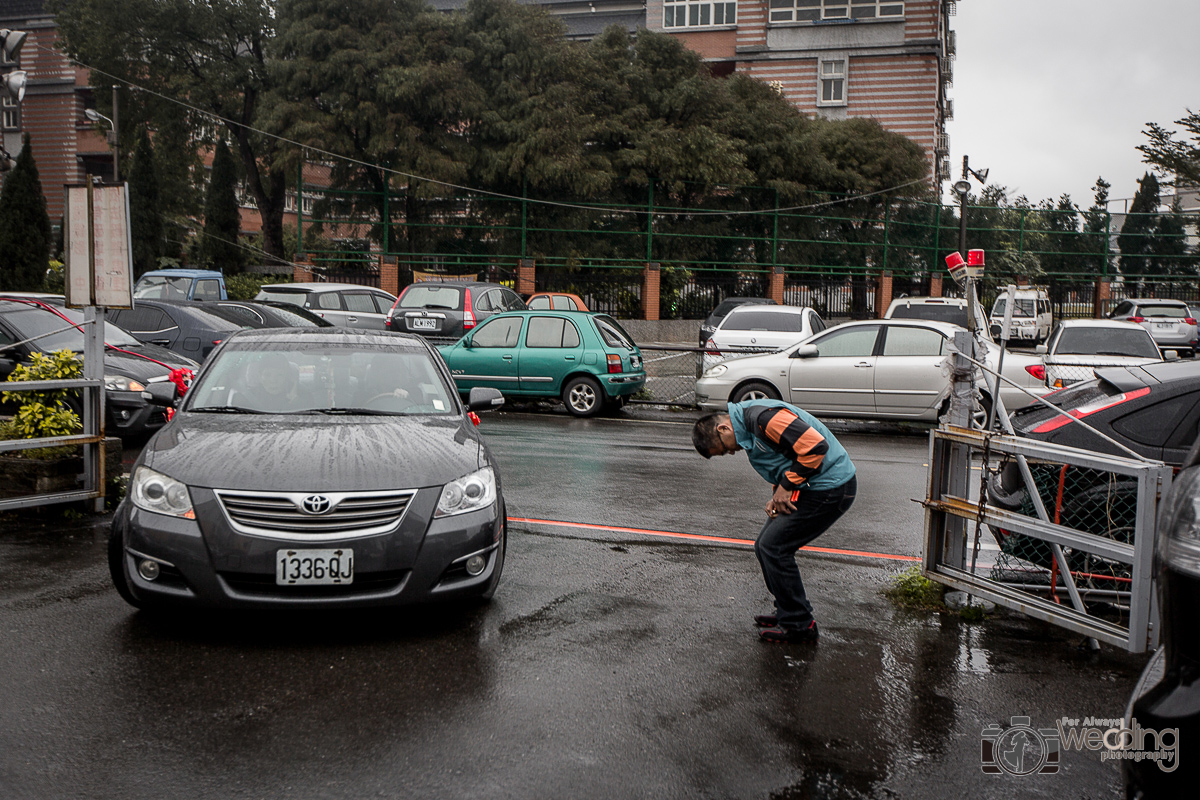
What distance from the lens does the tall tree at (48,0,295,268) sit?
3444cm

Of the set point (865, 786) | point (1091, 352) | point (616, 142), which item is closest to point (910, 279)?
point (616, 142)

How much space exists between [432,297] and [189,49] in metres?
21.9

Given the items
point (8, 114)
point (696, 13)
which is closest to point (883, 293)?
point (696, 13)

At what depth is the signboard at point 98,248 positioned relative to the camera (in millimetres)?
7234

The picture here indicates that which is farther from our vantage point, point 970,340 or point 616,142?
point 616,142

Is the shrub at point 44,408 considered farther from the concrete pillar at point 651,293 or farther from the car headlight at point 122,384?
the concrete pillar at point 651,293

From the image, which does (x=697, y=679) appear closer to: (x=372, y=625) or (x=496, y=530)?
(x=496, y=530)

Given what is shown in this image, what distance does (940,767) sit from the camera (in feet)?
12.4

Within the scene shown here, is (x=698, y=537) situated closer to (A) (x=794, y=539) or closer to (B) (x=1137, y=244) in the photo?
(A) (x=794, y=539)

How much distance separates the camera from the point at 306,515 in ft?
15.1

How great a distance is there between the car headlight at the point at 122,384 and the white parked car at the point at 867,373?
768 cm

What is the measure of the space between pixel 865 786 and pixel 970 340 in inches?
111

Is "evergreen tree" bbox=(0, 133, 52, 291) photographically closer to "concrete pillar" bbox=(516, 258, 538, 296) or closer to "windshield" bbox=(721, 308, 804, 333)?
"concrete pillar" bbox=(516, 258, 538, 296)

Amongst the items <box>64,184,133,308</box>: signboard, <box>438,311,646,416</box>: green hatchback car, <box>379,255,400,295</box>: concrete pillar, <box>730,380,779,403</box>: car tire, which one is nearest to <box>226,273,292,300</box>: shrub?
<box>379,255,400,295</box>: concrete pillar
